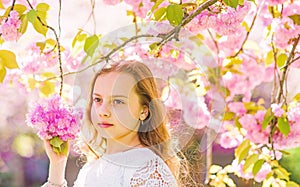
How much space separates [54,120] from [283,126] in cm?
95

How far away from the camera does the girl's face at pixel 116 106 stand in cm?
212

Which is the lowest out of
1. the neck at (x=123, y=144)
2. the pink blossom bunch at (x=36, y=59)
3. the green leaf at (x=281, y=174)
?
the green leaf at (x=281, y=174)

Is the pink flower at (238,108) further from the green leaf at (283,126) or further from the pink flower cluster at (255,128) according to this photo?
the green leaf at (283,126)

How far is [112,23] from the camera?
4395 millimetres

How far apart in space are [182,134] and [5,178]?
11.1 feet

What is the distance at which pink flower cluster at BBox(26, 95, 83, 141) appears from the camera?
2.12m

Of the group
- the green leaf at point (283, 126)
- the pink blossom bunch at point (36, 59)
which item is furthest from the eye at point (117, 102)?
the green leaf at point (283, 126)

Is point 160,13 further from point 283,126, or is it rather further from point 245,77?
point 245,77

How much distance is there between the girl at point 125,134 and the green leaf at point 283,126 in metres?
0.65

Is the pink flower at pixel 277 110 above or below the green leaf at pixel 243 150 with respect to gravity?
above

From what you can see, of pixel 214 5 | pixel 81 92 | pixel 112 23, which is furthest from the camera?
pixel 112 23

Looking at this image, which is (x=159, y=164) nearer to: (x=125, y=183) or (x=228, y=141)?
(x=125, y=183)

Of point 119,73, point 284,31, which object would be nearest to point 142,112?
point 119,73

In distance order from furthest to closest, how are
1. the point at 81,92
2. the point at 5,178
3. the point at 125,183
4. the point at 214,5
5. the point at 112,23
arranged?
1. the point at 5,178
2. the point at 112,23
3. the point at 214,5
4. the point at 81,92
5. the point at 125,183
